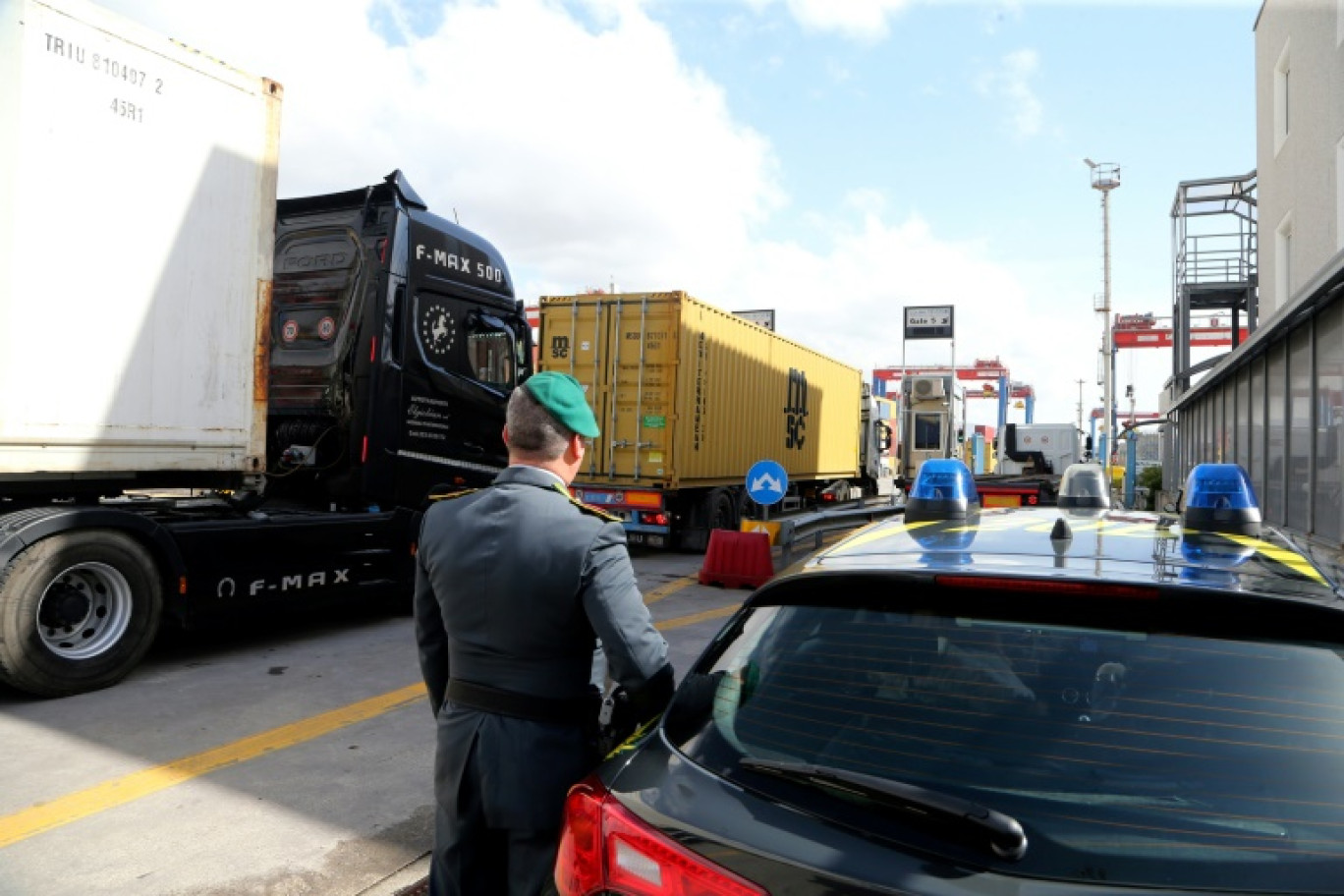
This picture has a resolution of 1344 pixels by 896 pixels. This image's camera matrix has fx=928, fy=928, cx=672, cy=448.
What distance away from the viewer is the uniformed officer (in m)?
2.00

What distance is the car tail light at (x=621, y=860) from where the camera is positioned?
1.45 m

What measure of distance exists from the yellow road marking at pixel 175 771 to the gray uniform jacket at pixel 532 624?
2.48m

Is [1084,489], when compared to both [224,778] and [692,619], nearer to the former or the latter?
[224,778]

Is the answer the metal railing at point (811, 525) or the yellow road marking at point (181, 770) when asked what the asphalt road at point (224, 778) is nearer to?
the yellow road marking at point (181, 770)

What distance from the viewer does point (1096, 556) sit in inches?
75.9

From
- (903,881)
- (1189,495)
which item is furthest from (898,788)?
(1189,495)

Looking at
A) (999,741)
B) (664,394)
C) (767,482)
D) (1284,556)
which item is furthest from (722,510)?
(999,741)

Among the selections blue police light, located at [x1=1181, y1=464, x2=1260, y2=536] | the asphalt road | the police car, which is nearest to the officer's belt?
A: the police car

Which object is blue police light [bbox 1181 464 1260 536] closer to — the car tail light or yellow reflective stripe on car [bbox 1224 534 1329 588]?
yellow reflective stripe on car [bbox 1224 534 1329 588]

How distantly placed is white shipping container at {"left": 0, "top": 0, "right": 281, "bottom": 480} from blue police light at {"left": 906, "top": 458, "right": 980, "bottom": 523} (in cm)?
453

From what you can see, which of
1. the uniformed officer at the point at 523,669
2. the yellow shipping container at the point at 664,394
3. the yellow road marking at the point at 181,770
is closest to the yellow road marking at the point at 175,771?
the yellow road marking at the point at 181,770

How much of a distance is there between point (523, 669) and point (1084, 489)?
282cm

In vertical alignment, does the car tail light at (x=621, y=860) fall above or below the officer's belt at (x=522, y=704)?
below

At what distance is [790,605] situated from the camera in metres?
1.98
